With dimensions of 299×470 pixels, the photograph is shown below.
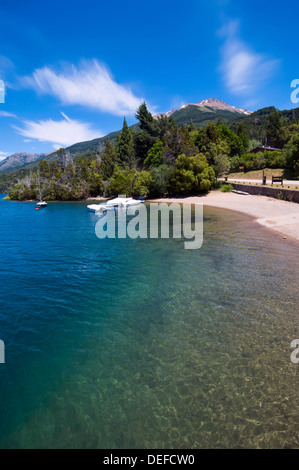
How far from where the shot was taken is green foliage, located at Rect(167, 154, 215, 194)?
51938mm

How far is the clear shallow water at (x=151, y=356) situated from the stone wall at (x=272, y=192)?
2035 cm

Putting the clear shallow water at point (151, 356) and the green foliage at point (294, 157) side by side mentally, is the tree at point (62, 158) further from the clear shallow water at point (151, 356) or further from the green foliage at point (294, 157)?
the clear shallow water at point (151, 356)

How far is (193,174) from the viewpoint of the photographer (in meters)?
52.4

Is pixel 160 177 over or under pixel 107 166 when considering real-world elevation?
under

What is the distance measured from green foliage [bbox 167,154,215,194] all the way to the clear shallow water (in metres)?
39.5

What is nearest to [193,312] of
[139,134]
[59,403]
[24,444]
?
[59,403]

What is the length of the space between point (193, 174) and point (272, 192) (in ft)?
63.8

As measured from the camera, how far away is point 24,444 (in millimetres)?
4859

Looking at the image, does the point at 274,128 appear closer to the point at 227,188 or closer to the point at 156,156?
the point at 156,156

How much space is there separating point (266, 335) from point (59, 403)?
22.3 feet

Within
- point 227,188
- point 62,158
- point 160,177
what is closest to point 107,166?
point 160,177

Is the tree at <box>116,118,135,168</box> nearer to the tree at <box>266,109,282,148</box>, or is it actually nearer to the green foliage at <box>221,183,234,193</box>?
the green foliage at <box>221,183,234,193</box>

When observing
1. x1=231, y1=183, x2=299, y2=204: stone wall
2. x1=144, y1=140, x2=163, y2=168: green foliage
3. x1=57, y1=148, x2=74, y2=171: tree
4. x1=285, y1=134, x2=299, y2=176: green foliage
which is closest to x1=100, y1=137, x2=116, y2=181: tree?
x1=144, y1=140, x2=163, y2=168: green foliage

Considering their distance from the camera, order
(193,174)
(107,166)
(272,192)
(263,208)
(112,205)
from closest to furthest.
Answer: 1. (263,208)
2. (272,192)
3. (193,174)
4. (112,205)
5. (107,166)
